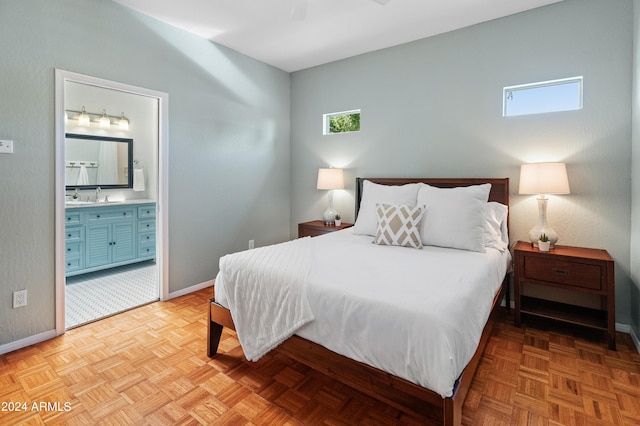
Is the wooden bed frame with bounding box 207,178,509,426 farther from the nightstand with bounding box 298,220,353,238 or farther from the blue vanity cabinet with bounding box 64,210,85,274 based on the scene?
the blue vanity cabinet with bounding box 64,210,85,274

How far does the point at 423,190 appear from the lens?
2.98 m

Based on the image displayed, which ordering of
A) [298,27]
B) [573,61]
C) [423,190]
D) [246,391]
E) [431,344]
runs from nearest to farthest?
[431,344] → [246,391] → [573,61] → [423,190] → [298,27]

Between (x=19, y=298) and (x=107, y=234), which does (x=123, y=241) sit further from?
(x=19, y=298)

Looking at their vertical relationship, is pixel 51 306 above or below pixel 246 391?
above

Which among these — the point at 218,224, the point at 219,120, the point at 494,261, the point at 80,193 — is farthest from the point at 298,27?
the point at 80,193

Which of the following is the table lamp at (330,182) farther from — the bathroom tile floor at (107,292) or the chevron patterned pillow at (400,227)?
the bathroom tile floor at (107,292)

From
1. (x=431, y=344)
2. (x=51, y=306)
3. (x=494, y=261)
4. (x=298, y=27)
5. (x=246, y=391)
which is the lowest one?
(x=246, y=391)

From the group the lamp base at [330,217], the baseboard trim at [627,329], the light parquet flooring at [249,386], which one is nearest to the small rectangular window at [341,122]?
the lamp base at [330,217]

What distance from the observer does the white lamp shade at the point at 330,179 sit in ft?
13.0

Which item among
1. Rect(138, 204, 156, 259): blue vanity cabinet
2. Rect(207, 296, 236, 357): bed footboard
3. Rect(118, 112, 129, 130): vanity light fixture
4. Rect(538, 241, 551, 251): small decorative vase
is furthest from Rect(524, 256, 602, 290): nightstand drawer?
Rect(118, 112, 129, 130): vanity light fixture

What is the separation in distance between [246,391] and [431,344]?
3.79 ft

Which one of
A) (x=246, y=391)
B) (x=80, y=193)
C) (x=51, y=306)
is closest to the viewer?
(x=246, y=391)

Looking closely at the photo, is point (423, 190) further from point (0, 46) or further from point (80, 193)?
point (80, 193)

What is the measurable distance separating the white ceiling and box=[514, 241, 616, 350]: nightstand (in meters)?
2.12
